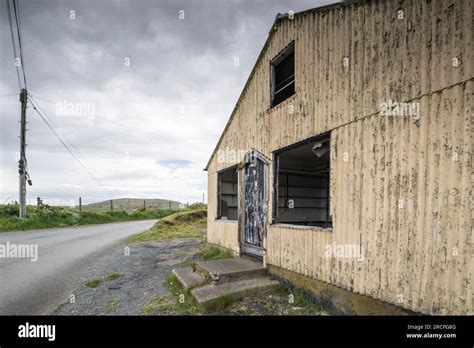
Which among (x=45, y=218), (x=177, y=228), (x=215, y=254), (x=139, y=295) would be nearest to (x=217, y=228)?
(x=215, y=254)

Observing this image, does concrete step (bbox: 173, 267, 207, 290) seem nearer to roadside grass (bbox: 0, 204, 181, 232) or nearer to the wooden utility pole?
roadside grass (bbox: 0, 204, 181, 232)

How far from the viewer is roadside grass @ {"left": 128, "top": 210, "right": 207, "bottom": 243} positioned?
15137 millimetres

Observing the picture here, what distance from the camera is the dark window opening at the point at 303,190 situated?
11078 millimetres

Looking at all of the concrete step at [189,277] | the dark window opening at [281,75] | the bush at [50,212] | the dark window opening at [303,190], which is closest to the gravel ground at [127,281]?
the concrete step at [189,277]

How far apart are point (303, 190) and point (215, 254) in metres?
5.15

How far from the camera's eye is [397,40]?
3.86 meters

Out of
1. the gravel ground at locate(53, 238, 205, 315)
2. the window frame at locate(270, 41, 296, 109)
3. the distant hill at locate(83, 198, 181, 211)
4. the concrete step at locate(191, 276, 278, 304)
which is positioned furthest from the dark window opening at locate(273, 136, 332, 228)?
the distant hill at locate(83, 198, 181, 211)

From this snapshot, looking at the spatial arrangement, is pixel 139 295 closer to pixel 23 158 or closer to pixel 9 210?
pixel 23 158

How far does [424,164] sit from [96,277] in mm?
8158

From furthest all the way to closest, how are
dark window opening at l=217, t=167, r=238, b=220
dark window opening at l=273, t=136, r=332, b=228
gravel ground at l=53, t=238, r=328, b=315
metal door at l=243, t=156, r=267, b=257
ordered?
dark window opening at l=273, t=136, r=332, b=228, dark window opening at l=217, t=167, r=238, b=220, metal door at l=243, t=156, r=267, b=257, gravel ground at l=53, t=238, r=328, b=315

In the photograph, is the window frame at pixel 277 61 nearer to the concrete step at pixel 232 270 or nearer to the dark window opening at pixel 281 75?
the dark window opening at pixel 281 75

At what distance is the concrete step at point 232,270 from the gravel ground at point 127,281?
118cm

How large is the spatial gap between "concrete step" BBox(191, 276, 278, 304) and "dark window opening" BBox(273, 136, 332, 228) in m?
4.70

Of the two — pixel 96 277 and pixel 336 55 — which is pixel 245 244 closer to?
pixel 96 277
